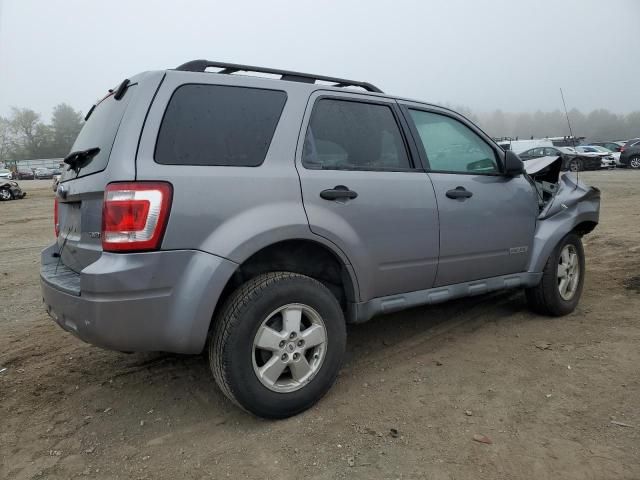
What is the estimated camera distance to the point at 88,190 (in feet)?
8.15

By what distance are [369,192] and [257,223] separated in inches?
30.8

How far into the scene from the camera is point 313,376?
2684 millimetres

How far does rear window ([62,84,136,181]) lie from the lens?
2.49 meters

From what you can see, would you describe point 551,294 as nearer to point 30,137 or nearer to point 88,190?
point 88,190

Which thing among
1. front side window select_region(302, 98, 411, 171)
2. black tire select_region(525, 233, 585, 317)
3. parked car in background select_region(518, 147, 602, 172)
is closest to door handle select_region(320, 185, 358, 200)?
front side window select_region(302, 98, 411, 171)

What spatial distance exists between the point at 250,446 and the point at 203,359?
48.9 inches

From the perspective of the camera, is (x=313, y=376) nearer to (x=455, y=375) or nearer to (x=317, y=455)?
(x=317, y=455)

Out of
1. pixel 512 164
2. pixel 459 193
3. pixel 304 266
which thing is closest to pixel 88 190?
pixel 304 266

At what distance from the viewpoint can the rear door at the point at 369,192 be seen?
9.06 feet

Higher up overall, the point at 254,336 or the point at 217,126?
the point at 217,126

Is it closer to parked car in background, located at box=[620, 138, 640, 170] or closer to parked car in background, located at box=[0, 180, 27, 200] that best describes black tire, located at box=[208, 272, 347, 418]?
parked car in background, located at box=[0, 180, 27, 200]

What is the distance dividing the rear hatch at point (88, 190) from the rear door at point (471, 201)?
6.33 ft

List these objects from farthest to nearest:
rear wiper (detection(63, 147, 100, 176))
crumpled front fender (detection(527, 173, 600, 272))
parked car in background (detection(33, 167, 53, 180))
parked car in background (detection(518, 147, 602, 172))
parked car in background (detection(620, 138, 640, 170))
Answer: parked car in background (detection(33, 167, 53, 180))
parked car in background (detection(620, 138, 640, 170))
parked car in background (detection(518, 147, 602, 172))
crumpled front fender (detection(527, 173, 600, 272))
rear wiper (detection(63, 147, 100, 176))

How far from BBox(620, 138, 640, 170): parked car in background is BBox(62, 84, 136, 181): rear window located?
29176mm
